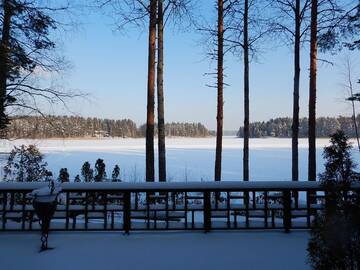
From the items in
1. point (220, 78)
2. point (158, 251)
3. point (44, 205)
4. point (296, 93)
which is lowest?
point (158, 251)

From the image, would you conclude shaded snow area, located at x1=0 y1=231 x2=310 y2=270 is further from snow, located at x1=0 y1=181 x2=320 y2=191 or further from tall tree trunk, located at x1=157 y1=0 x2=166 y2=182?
tall tree trunk, located at x1=157 y1=0 x2=166 y2=182

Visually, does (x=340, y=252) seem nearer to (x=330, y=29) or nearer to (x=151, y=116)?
(x=151, y=116)

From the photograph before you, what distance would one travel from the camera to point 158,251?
17.2 feet

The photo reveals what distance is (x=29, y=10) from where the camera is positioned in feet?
29.3

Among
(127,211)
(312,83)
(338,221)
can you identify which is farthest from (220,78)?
(338,221)

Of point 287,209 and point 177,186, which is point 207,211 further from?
point 287,209

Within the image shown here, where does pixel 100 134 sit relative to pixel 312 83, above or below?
below

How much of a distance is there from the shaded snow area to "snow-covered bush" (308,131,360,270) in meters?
1.48

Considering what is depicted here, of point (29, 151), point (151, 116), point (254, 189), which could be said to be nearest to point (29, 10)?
point (151, 116)

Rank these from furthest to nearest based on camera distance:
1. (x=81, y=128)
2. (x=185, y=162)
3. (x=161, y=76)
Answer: (x=81, y=128)
(x=185, y=162)
(x=161, y=76)

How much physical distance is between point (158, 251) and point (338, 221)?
2757mm

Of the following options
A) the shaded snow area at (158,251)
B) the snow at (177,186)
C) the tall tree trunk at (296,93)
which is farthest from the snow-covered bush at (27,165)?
the tall tree trunk at (296,93)

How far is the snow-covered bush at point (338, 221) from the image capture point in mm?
3176

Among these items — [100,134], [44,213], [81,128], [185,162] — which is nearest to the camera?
[44,213]
